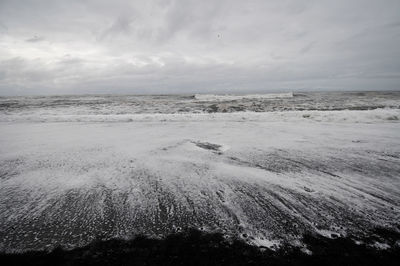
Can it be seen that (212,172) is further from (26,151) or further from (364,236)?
(26,151)

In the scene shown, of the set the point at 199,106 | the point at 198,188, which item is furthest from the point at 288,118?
the point at 199,106

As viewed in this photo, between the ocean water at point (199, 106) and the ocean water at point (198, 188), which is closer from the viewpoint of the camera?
the ocean water at point (198, 188)

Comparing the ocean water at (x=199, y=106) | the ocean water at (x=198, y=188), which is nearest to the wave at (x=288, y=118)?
the ocean water at (x=198, y=188)

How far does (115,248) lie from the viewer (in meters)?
1.94

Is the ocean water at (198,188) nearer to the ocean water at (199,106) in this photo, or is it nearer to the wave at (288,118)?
the wave at (288,118)

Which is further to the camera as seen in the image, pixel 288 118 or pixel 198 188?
pixel 288 118

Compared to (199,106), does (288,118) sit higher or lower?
lower

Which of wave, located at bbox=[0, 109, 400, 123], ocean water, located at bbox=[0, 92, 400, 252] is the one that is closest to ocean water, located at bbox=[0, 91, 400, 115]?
wave, located at bbox=[0, 109, 400, 123]

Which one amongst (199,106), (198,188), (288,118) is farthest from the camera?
(199,106)

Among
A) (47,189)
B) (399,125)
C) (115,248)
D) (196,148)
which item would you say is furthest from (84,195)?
(399,125)

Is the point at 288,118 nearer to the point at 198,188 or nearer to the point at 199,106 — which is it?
the point at 198,188

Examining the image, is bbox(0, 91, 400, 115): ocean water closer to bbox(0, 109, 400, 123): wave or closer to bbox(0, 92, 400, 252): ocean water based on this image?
bbox(0, 109, 400, 123): wave

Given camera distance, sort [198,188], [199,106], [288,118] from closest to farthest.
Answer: [198,188]
[288,118]
[199,106]

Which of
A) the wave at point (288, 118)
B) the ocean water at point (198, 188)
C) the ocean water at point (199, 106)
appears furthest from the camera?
the ocean water at point (199, 106)
